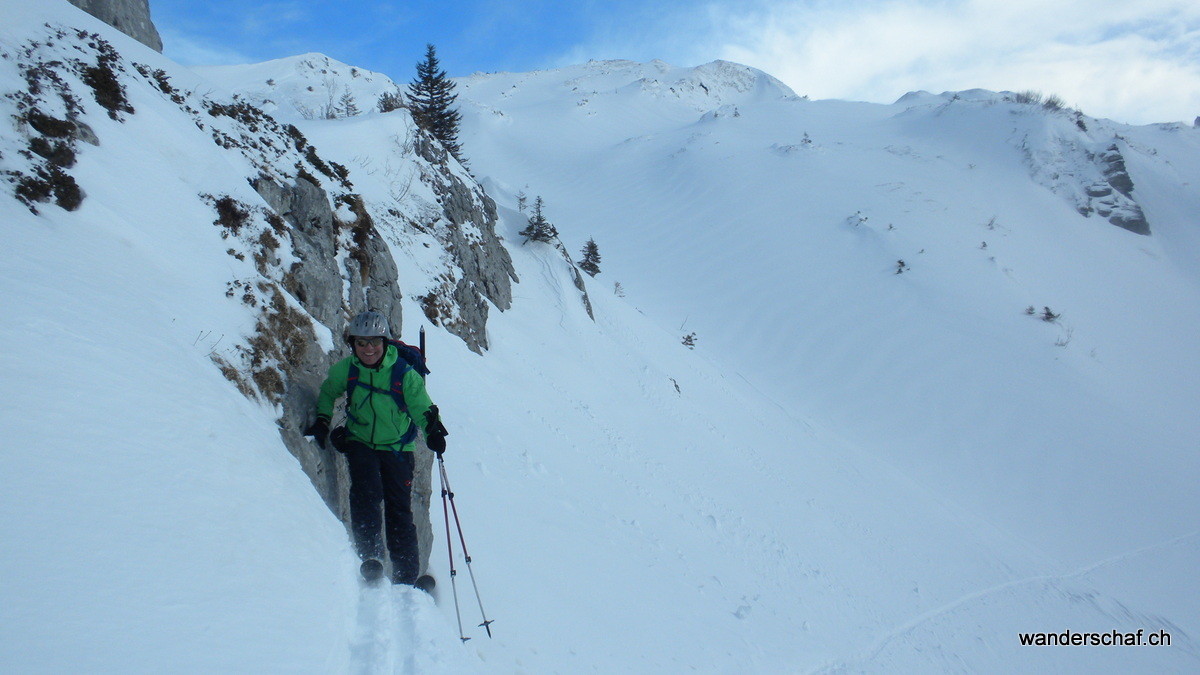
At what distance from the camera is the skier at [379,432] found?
4699 mm

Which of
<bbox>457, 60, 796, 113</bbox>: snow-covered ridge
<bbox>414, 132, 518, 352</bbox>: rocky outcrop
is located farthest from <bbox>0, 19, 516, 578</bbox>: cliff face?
<bbox>457, 60, 796, 113</bbox>: snow-covered ridge

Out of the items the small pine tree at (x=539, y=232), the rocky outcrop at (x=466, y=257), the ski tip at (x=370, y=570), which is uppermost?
the small pine tree at (x=539, y=232)

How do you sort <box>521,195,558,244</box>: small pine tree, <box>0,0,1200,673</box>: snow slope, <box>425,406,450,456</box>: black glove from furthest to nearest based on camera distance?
<box>521,195,558,244</box>: small pine tree < <box>425,406,450,456</box>: black glove < <box>0,0,1200,673</box>: snow slope

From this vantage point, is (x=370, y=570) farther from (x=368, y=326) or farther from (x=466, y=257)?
(x=466, y=257)

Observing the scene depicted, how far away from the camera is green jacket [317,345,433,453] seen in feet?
15.6

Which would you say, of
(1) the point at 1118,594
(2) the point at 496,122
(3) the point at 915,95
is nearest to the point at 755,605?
(1) the point at 1118,594

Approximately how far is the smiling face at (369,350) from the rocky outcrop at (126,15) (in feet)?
29.9

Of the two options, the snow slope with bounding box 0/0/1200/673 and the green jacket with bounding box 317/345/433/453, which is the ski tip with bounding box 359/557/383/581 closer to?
the snow slope with bounding box 0/0/1200/673

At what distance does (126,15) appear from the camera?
9.80 metres

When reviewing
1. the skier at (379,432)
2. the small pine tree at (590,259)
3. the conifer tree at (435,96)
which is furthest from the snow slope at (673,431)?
the conifer tree at (435,96)

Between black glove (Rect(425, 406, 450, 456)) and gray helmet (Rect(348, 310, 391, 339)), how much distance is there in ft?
2.67

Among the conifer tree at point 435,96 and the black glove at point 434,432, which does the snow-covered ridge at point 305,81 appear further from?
the black glove at point 434,432

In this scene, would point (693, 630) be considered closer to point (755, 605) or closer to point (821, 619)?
point (755, 605)

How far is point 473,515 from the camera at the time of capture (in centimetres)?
745
